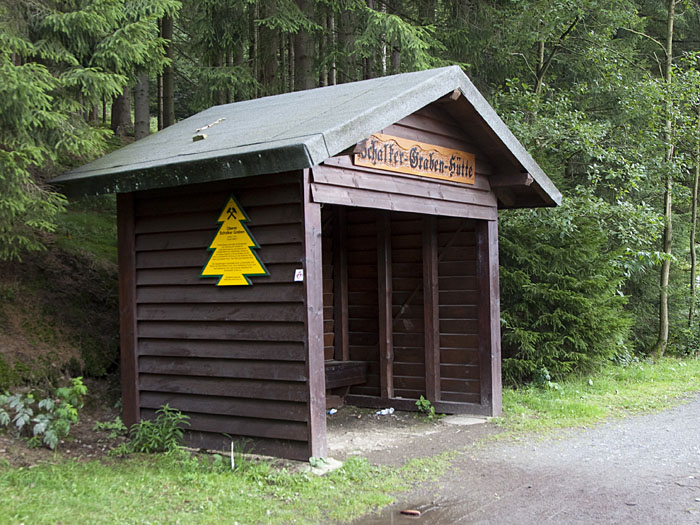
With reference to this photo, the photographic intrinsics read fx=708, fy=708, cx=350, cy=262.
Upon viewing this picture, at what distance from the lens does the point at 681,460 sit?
21.2 ft

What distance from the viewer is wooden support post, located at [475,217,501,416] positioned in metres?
8.57

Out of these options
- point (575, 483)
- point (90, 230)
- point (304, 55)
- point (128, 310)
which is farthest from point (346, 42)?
point (575, 483)

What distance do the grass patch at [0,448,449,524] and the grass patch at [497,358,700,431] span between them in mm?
2694

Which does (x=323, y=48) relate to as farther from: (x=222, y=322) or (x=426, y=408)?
(x=222, y=322)

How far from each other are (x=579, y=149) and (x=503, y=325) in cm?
328

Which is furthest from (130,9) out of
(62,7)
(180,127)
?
(180,127)

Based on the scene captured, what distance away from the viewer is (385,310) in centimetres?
930

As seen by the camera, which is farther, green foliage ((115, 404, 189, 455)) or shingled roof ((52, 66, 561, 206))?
green foliage ((115, 404, 189, 455))

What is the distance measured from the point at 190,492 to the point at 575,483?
10.0ft

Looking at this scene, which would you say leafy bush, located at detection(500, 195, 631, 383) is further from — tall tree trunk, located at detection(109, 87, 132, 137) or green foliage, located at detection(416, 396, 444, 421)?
tall tree trunk, located at detection(109, 87, 132, 137)

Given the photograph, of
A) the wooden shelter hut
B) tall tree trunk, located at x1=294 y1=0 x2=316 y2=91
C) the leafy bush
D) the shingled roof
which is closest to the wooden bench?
the wooden shelter hut

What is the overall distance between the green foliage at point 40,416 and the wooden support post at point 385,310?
398 centimetres

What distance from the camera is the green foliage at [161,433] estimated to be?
21.7 feet

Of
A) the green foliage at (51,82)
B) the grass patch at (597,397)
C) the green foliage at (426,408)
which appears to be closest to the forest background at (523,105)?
the green foliage at (51,82)
